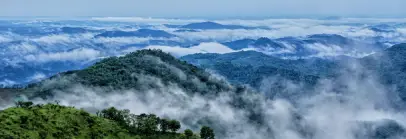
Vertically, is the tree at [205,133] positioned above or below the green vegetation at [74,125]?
below

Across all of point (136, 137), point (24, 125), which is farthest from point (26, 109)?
point (136, 137)

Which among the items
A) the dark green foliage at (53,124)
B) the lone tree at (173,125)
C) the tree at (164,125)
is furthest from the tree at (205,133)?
the dark green foliage at (53,124)

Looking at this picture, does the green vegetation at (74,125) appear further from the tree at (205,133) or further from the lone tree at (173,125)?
the tree at (205,133)

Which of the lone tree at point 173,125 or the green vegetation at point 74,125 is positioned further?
the lone tree at point 173,125

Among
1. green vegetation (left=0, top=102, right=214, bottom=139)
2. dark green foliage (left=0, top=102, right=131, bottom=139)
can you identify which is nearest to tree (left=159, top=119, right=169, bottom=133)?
green vegetation (left=0, top=102, right=214, bottom=139)

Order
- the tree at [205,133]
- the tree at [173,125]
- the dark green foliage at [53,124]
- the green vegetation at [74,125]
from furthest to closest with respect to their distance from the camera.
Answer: the tree at [205,133]
the tree at [173,125]
the green vegetation at [74,125]
the dark green foliage at [53,124]

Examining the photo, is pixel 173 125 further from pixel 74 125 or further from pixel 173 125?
pixel 74 125

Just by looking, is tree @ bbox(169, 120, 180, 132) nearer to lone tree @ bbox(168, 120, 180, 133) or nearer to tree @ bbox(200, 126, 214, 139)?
lone tree @ bbox(168, 120, 180, 133)

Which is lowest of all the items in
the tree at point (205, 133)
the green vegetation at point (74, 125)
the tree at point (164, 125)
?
the tree at point (205, 133)

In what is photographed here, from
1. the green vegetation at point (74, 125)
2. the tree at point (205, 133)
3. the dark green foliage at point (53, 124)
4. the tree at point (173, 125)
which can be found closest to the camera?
the dark green foliage at point (53, 124)

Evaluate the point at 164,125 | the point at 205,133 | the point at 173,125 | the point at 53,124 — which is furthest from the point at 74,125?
the point at 205,133
